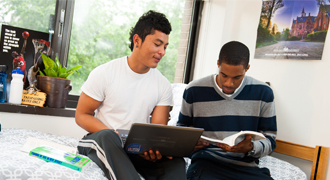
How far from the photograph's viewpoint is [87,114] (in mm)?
1489

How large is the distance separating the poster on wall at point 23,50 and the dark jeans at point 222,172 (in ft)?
4.58

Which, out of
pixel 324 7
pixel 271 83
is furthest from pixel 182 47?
pixel 324 7

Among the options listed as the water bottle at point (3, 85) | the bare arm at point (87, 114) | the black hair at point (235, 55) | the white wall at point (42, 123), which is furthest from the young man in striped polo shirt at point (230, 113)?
the water bottle at point (3, 85)

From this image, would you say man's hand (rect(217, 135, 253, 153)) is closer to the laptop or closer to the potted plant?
the laptop

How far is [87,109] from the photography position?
1496 mm

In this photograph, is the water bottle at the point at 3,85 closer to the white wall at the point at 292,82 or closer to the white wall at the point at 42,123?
the white wall at the point at 42,123

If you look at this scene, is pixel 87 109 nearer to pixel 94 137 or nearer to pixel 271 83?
pixel 94 137

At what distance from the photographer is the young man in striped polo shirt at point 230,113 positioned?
143 centimetres

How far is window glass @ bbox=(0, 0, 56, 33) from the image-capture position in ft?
7.08

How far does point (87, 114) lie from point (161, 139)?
1.56 feet

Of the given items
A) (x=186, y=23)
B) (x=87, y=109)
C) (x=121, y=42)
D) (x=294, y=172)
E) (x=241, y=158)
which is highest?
(x=186, y=23)

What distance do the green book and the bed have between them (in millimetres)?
24

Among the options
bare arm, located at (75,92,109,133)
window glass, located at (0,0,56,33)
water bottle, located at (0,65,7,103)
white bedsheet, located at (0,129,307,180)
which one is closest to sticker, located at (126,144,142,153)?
white bedsheet, located at (0,129,307,180)

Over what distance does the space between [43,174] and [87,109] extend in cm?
53
